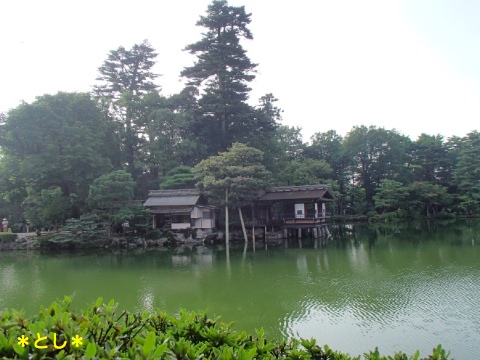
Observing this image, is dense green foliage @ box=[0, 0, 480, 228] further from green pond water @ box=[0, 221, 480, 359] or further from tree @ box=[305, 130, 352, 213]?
green pond water @ box=[0, 221, 480, 359]

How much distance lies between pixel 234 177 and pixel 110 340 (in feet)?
72.0

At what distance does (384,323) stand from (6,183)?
2583cm

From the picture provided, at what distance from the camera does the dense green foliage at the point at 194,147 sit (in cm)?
2402

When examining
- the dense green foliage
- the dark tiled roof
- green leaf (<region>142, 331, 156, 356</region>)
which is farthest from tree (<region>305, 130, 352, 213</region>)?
green leaf (<region>142, 331, 156, 356</region>)

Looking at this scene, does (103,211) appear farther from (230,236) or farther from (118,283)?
(118,283)

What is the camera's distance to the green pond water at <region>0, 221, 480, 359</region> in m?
7.95

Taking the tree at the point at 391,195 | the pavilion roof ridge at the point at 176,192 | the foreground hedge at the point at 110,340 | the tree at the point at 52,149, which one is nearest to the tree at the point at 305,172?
the tree at the point at 391,195

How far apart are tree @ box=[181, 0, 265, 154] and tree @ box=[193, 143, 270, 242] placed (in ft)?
21.1

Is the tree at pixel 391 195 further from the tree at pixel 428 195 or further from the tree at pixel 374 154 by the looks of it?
the tree at pixel 374 154

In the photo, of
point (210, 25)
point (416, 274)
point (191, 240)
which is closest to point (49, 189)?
point (191, 240)

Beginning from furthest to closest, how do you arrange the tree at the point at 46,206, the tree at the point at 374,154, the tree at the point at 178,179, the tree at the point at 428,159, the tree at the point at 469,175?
the tree at the point at 374,154
the tree at the point at 428,159
the tree at the point at 469,175
the tree at the point at 178,179
the tree at the point at 46,206

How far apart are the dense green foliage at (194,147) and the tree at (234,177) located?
683 millimetres

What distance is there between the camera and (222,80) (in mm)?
31766

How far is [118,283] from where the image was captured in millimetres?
13625
